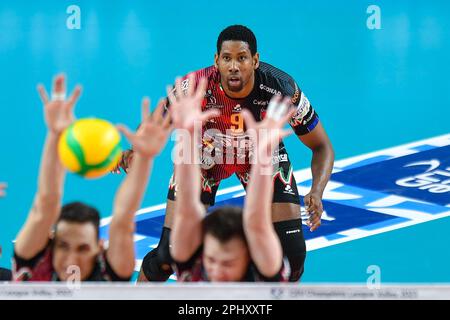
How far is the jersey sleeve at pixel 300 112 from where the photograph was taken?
377 cm

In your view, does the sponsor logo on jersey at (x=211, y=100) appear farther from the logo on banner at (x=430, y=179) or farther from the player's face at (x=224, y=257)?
the player's face at (x=224, y=257)

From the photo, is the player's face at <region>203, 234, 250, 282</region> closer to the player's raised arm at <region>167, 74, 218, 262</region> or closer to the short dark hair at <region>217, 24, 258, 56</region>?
the player's raised arm at <region>167, 74, 218, 262</region>

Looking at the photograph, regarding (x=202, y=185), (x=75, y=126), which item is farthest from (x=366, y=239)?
(x=75, y=126)

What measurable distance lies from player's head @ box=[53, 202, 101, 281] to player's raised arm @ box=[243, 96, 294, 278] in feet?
1.65

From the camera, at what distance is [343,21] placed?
4379 millimetres

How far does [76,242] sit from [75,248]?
0.06 feet

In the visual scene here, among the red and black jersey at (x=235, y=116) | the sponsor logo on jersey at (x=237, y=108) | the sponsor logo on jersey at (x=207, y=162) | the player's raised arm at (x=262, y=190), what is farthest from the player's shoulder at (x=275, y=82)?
the player's raised arm at (x=262, y=190)

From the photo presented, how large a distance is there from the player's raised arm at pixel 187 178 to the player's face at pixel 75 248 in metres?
0.27

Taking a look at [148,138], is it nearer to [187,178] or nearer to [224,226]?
[187,178]

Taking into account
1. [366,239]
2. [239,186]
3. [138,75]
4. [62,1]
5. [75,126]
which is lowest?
[366,239]

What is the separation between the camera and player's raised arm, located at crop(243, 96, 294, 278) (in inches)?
90.7

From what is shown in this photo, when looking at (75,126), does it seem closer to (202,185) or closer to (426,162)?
(202,185)

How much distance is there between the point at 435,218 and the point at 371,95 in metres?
0.71
